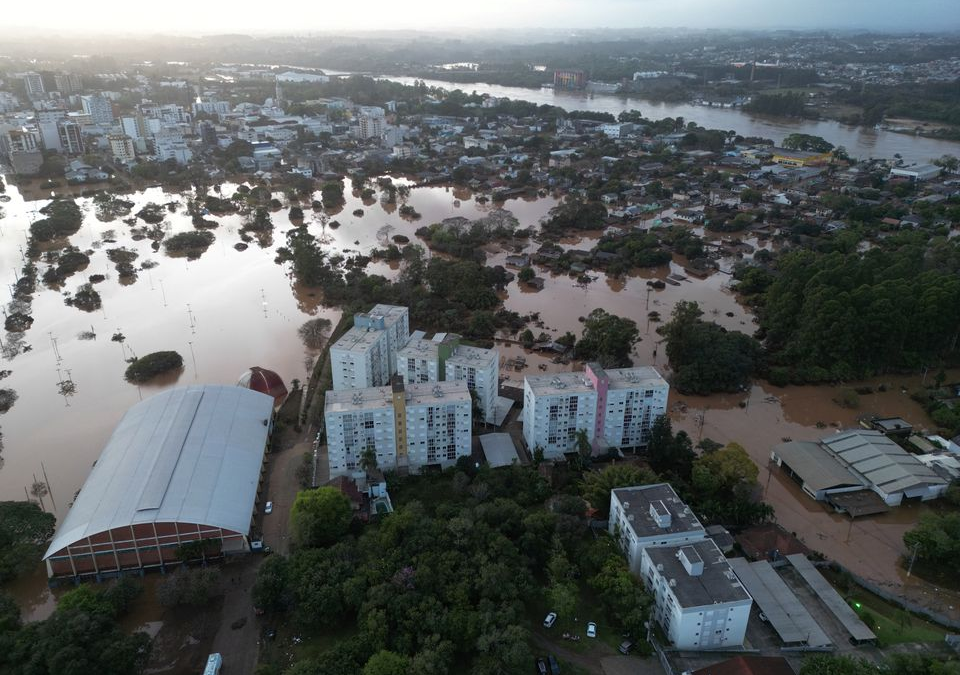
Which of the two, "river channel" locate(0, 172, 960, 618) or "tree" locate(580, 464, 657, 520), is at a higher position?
"tree" locate(580, 464, 657, 520)

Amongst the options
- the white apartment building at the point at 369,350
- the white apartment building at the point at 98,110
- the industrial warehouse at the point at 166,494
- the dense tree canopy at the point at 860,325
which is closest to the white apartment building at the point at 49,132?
the white apartment building at the point at 98,110

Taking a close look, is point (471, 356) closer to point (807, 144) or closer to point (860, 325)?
point (860, 325)

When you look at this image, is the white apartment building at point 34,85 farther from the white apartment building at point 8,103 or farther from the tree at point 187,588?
the tree at point 187,588

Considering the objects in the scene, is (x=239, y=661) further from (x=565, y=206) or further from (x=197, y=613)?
(x=565, y=206)

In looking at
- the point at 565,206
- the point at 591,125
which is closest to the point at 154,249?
the point at 565,206

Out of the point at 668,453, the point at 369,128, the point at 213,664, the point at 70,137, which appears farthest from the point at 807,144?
the point at 70,137

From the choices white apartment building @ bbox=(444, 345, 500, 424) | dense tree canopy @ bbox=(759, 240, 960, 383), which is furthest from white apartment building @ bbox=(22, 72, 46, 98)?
dense tree canopy @ bbox=(759, 240, 960, 383)

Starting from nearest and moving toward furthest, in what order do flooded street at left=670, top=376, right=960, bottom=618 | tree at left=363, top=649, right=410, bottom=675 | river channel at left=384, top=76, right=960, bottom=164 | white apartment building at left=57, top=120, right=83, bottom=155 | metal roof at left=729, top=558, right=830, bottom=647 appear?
tree at left=363, top=649, right=410, bottom=675 < metal roof at left=729, top=558, right=830, bottom=647 < flooded street at left=670, top=376, right=960, bottom=618 < white apartment building at left=57, top=120, right=83, bottom=155 < river channel at left=384, top=76, right=960, bottom=164

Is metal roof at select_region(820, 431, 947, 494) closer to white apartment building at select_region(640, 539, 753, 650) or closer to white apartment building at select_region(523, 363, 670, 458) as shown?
white apartment building at select_region(523, 363, 670, 458)
